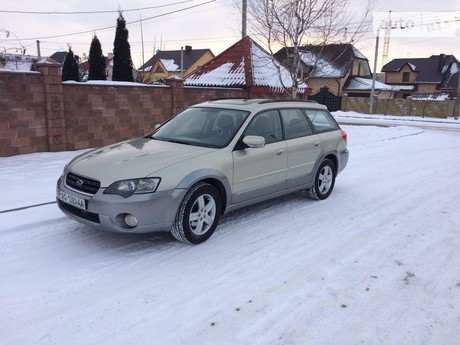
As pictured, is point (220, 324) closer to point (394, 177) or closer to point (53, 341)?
point (53, 341)

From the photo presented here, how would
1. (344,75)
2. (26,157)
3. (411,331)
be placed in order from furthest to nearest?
1. (344,75)
2. (26,157)
3. (411,331)

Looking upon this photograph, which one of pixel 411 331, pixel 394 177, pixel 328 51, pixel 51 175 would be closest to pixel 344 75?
pixel 328 51

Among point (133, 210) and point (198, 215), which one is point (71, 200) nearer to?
point (133, 210)

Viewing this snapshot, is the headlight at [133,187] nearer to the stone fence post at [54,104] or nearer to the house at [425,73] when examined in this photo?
the stone fence post at [54,104]

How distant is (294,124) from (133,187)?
276 centimetres

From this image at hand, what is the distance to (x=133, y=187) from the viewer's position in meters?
3.91

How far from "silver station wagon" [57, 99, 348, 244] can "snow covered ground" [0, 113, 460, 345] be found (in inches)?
13.9

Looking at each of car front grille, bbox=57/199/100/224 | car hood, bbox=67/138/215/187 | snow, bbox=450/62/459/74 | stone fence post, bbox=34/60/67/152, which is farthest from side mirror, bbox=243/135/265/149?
snow, bbox=450/62/459/74

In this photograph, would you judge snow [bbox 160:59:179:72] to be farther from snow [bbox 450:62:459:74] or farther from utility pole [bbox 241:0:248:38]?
utility pole [bbox 241:0:248:38]

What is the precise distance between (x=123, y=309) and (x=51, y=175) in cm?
502

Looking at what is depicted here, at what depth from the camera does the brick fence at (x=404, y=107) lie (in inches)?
1282

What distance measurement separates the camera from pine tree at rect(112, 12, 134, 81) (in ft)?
59.8

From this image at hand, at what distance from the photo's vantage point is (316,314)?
3.10 metres

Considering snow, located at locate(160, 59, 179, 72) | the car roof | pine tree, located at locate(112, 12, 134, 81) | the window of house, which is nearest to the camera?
the car roof
